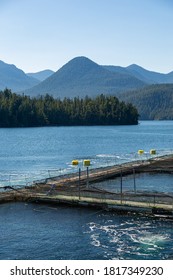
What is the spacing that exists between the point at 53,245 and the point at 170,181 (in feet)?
81.2

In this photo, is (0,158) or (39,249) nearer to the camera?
(39,249)

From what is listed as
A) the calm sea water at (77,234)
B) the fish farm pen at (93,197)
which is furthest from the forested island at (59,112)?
the calm sea water at (77,234)

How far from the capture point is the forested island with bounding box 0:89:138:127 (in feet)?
538

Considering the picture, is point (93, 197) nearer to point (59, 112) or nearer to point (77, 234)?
point (77, 234)

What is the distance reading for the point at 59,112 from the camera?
178m

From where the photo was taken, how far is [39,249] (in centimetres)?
2409

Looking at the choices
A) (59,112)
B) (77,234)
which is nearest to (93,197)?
(77,234)

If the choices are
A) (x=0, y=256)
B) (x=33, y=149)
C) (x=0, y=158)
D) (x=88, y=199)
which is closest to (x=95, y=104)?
(x=33, y=149)

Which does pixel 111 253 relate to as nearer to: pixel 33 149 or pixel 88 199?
pixel 88 199

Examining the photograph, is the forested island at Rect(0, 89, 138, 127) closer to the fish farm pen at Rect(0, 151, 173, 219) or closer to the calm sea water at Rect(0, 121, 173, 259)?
the fish farm pen at Rect(0, 151, 173, 219)

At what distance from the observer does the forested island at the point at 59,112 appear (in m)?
164

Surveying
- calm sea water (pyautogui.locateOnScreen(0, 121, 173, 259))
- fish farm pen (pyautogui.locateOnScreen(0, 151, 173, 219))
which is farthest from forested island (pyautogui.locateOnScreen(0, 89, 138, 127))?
calm sea water (pyautogui.locateOnScreen(0, 121, 173, 259))
